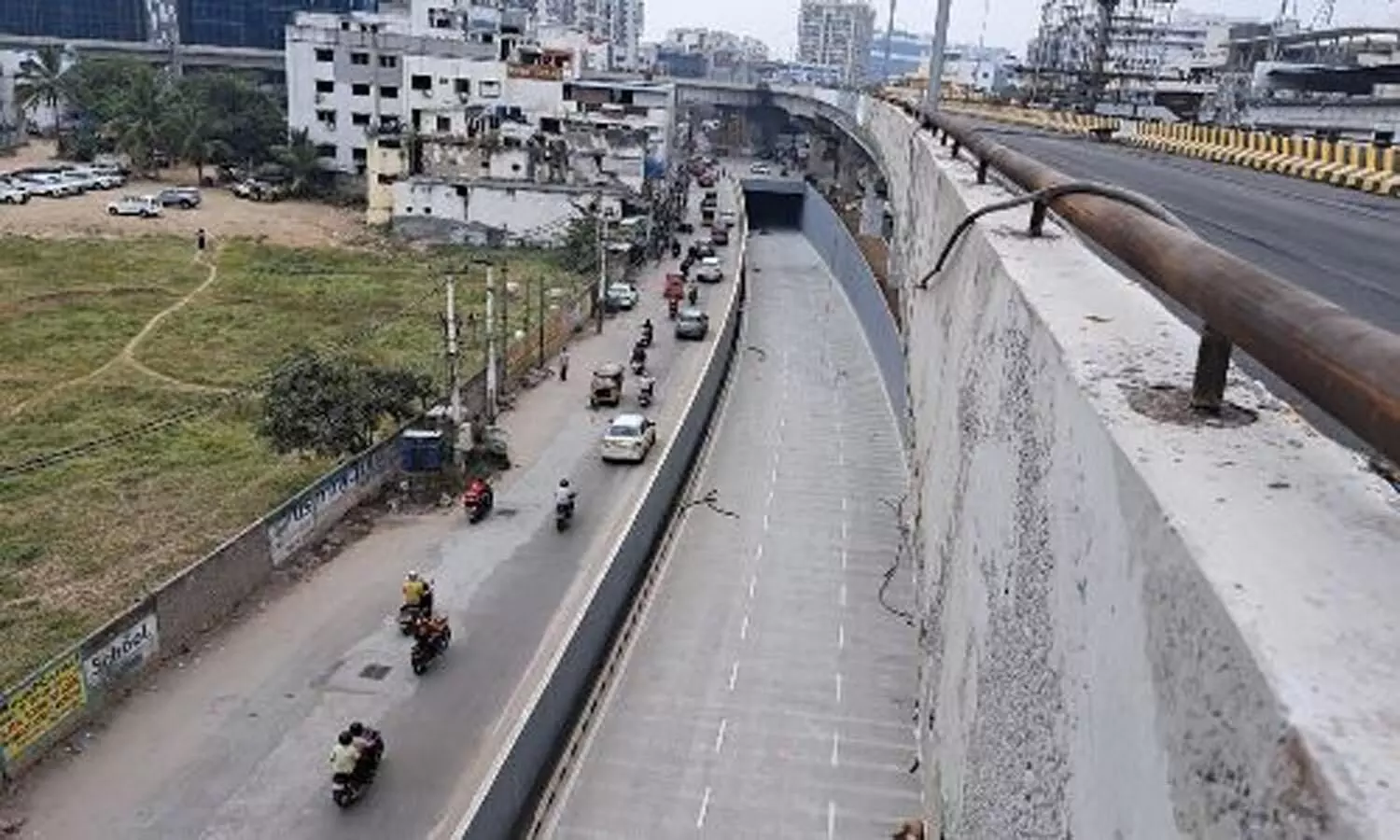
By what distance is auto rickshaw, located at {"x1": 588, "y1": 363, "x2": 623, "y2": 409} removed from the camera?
3259 cm

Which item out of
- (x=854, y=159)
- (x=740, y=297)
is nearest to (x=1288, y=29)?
(x=854, y=159)

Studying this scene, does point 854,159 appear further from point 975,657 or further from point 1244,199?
point 975,657

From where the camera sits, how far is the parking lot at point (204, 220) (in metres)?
56.1

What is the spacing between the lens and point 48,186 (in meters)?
63.8

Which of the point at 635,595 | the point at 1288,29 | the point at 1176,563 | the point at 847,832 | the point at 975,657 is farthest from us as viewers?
the point at 1288,29

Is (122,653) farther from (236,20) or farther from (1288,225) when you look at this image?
(236,20)

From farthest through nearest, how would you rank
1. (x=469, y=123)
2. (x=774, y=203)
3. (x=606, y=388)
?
(x=774, y=203) → (x=469, y=123) → (x=606, y=388)

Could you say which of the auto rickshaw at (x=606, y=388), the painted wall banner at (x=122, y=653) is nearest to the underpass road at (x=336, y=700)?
the painted wall banner at (x=122, y=653)

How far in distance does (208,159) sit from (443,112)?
2057 cm

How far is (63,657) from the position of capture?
14906 mm

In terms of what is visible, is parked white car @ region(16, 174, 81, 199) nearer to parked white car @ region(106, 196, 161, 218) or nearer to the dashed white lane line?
parked white car @ region(106, 196, 161, 218)

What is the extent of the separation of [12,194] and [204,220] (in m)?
10.4

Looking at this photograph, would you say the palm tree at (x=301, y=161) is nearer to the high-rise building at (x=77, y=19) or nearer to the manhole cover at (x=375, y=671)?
the high-rise building at (x=77, y=19)

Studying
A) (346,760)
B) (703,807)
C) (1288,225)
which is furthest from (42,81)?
(1288,225)
